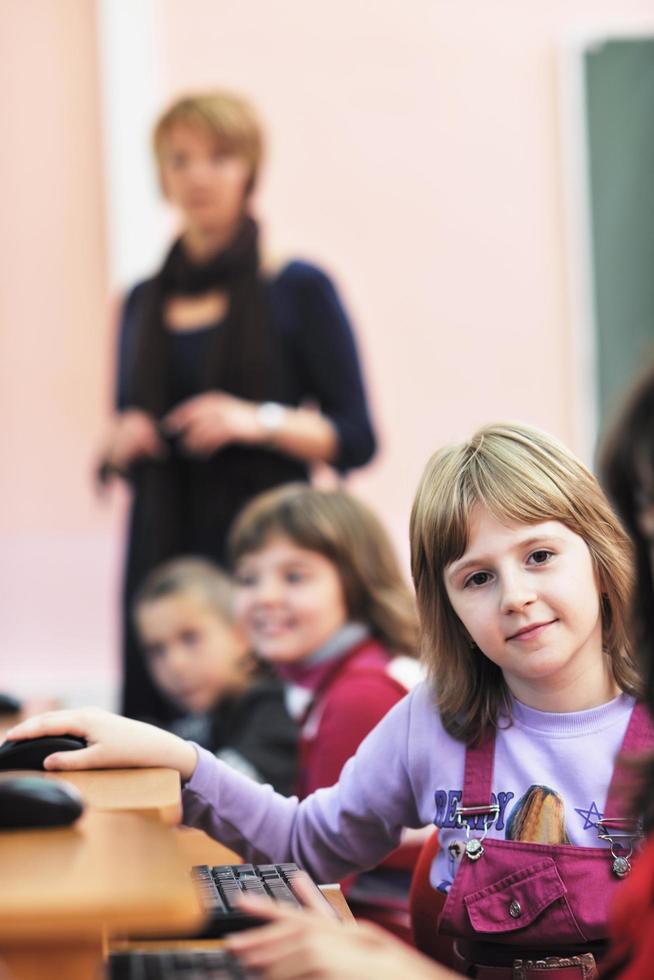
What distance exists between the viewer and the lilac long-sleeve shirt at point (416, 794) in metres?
1.19

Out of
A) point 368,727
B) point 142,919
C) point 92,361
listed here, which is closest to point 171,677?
point 368,727

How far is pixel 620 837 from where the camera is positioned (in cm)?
116

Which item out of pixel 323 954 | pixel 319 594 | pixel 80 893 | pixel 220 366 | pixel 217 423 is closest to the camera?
pixel 80 893

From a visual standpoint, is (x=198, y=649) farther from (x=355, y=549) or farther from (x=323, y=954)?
(x=323, y=954)

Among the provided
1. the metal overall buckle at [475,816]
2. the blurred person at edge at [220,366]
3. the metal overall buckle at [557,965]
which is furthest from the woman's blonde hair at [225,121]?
the metal overall buckle at [557,965]

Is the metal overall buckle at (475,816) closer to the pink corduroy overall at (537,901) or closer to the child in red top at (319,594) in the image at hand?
the pink corduroy overall at (537,901)

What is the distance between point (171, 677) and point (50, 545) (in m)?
1.36

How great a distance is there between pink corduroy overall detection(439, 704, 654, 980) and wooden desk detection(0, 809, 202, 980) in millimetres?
365

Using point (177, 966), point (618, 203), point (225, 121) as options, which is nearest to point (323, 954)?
point (177, 966)

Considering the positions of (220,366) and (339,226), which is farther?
(339,226)

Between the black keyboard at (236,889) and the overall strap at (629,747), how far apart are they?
0.83ft

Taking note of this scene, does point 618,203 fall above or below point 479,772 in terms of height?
above

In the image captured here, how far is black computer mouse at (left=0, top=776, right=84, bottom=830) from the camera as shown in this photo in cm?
91

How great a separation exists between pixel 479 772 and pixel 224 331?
162cm
